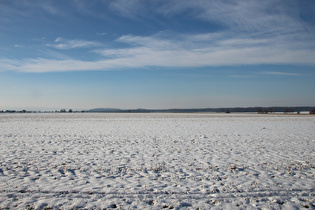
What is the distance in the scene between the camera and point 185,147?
1473cm

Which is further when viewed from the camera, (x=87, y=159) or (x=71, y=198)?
(x=87, y=159)

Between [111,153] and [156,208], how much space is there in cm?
734

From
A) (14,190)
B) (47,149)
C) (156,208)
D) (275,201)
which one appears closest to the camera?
(156,208)

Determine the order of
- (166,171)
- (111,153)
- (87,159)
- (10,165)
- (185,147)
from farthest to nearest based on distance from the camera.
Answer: (185,147) < (111,153) < (87,159) < (10,165) < (166,171)

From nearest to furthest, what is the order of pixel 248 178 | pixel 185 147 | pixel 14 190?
1. pixel 14 190
2. pixel 248 178
3. pixel 185 147

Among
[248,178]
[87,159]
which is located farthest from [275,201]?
[87,159]

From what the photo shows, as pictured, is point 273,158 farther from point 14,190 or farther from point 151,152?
point 14,190

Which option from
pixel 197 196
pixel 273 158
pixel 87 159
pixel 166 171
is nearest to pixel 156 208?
pixel 197 196

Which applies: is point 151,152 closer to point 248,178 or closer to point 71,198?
point 248,178

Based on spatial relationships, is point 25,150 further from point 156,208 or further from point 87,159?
point 156,208

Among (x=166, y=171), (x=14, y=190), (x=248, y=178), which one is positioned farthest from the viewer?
(x=166, y=171)

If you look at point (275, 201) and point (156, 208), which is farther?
point (275, 201)

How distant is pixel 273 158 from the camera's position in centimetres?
1166

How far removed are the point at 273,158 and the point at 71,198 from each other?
34.5 ft
